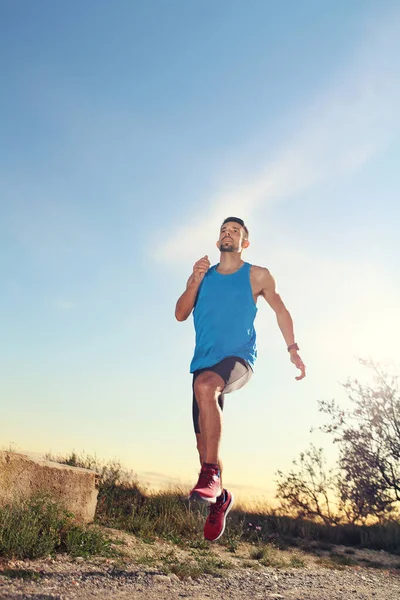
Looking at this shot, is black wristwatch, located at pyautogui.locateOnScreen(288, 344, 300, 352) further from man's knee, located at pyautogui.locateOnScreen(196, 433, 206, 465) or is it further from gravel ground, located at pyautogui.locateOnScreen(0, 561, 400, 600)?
gravel ground, located at pyautogui.locateOnScreen(0, 561, 400, 600)

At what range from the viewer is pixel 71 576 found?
21.6 feet

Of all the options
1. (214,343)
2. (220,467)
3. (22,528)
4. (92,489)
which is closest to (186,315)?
(214,343)

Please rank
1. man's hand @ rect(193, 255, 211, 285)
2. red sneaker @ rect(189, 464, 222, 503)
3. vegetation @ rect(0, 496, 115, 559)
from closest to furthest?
red sneaker @ rect(189, 464, 222, 503) → man's hand @ rect(193, 255, 211, 285) → vegetation @ rect(0, 496, 115, 559)

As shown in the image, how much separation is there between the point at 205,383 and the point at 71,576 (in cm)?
325

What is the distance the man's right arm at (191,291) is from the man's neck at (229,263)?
0.36 m

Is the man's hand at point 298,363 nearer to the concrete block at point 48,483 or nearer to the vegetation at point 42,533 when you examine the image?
the vegetation at point 42,533

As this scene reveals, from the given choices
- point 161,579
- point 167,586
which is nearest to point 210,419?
point 167,586

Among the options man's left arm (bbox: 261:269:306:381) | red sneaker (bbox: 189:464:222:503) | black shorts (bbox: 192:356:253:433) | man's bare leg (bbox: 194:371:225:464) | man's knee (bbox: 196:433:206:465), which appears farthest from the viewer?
man's left arm (bbox: 261:269:306:381)

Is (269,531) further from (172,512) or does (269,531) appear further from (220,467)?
(220,467)

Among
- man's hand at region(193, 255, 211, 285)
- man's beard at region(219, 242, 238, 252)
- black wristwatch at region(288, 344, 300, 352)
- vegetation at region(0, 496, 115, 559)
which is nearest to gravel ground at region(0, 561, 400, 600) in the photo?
vegetation at region(0, 496, 115, 559)

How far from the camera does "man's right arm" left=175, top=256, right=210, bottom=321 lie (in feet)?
19.2

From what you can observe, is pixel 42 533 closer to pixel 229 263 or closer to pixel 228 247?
pixel 229 263

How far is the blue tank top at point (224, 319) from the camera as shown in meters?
5.68

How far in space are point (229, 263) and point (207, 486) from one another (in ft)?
8.15
